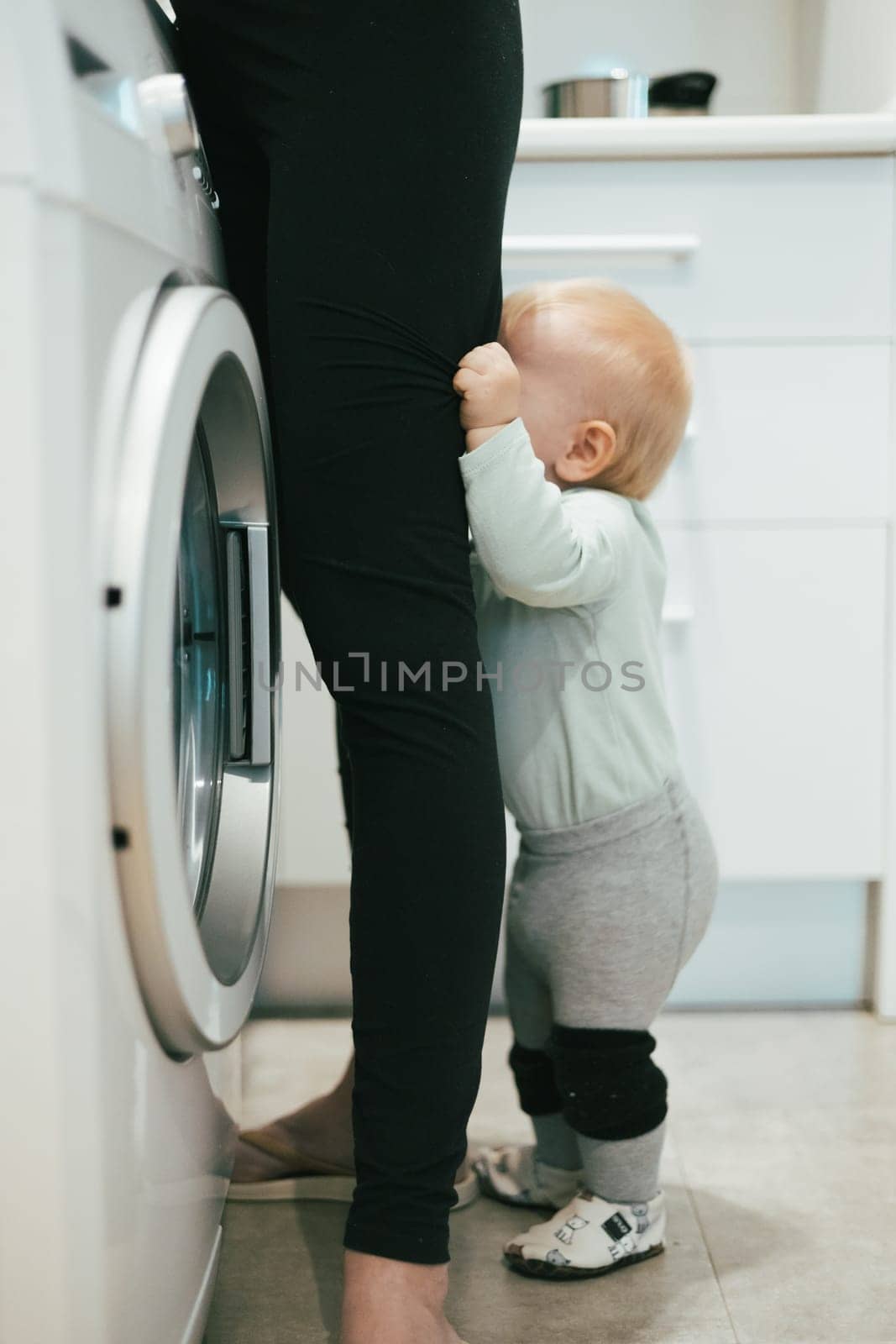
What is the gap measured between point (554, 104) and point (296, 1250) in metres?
1.22

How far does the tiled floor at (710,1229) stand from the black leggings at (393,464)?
0.62ft

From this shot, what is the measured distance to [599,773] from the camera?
0.91 metres

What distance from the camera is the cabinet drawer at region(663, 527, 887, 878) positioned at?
1.34m

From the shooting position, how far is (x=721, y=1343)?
0.83m

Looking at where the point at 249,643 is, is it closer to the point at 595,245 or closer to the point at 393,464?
the point at 393,464

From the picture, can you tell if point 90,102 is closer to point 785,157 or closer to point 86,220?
point 86,220

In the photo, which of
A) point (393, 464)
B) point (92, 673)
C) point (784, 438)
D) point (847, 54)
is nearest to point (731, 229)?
point (784, 438)

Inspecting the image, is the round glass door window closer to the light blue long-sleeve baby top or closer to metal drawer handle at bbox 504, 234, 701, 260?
the light blue long-sleeve baby top

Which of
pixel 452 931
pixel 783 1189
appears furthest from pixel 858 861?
pixel 452 931

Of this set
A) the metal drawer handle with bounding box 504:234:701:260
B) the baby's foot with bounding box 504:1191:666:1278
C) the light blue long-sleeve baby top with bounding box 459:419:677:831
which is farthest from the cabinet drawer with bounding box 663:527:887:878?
the baby's foot with bounding box 504:1191:666:1278

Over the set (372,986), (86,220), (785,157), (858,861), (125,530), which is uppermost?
(785,157)

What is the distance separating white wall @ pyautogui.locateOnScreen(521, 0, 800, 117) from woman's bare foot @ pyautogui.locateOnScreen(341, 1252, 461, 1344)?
157cm

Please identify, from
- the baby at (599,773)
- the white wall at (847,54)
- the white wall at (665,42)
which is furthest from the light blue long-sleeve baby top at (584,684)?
the white wall at (665,42)

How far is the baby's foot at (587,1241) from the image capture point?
2.96 feet
